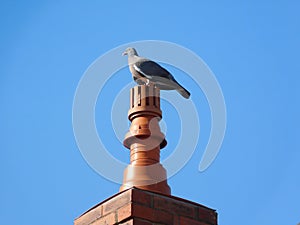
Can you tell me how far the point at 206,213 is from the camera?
308 centimetres

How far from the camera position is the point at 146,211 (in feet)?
9.40

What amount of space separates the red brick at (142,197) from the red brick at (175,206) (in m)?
0.04

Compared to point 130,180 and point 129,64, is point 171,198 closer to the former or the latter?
point 130,180

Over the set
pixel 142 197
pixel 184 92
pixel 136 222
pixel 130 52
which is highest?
pixel 130 52

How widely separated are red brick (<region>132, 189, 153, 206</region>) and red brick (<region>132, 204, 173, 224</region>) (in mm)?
26

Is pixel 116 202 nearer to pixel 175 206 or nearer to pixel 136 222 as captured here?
pixel 136 222

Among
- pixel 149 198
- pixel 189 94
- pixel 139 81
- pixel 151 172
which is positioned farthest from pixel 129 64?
pixel 149 198

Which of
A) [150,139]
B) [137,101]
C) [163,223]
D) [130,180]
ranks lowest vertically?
[163,223]

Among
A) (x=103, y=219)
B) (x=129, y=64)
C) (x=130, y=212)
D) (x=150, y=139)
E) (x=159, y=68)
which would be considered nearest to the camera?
(x=130, y=212)

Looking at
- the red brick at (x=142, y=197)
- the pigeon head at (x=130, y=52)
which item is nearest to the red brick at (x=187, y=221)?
the red brick at (x=142, y=197)

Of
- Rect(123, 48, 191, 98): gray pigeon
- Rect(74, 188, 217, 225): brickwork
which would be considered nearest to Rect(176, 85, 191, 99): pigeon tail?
Rect(123, 48, 191, 98): gray pigeon

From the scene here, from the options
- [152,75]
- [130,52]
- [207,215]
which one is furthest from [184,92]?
[207,215]

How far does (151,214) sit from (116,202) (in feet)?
0.63

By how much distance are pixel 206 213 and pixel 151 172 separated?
0.36 m
